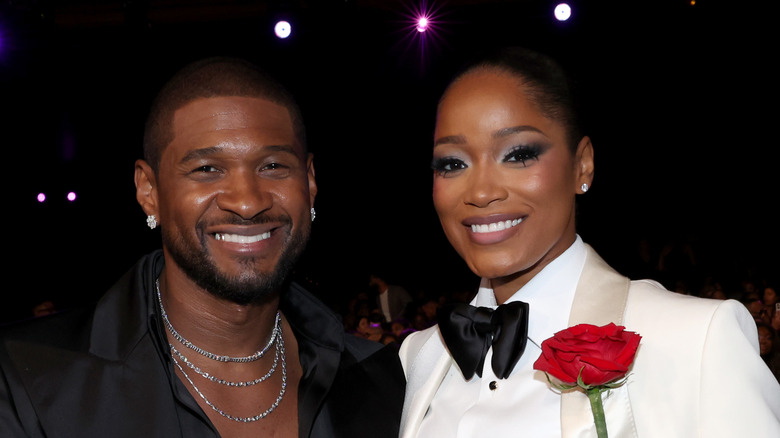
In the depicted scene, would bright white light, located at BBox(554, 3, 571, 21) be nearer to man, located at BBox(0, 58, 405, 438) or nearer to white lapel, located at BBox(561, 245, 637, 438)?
man, located at BBox(0, 58, 405, 438)

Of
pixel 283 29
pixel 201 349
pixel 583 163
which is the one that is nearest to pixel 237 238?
pixel 201 349

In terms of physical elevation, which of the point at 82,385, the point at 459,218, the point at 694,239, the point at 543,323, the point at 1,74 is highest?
the point at 1,74

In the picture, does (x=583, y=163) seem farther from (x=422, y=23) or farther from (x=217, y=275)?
(x=422, y=23)

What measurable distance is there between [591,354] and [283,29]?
7062 mm

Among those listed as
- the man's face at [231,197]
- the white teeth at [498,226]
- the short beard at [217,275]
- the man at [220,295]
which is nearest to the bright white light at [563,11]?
the man at [220,295]

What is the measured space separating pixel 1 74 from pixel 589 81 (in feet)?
27.0

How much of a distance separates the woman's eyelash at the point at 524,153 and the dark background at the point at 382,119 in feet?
20.8

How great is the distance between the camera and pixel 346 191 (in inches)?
632

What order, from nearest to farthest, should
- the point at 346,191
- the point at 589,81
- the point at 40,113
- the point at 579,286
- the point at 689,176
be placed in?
the point at 579,286
the point at 40,113
the point at 589,81
the point at 689,176
the point at 346,191

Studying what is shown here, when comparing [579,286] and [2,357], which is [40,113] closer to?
[2,357]

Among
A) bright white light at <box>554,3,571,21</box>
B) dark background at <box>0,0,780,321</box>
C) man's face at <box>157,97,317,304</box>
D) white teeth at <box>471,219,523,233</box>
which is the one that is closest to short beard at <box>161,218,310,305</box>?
man's face at <box>157,97,317,304</box>

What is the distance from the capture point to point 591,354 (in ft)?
5.39

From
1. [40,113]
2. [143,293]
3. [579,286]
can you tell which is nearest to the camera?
[579,286]

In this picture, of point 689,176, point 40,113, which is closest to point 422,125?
point 689,176
